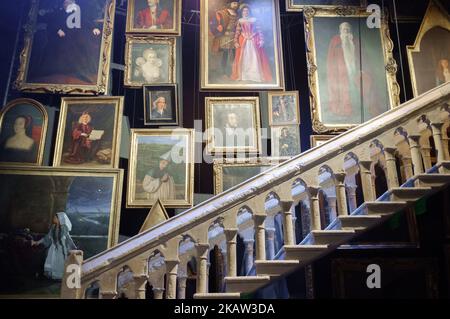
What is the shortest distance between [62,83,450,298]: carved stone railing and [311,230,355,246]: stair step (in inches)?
2.8

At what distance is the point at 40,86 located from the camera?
5.84 meters

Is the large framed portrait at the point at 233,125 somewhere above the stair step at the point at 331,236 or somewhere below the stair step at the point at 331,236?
above

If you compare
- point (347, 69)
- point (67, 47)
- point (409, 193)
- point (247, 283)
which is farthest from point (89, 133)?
point (409, 193)

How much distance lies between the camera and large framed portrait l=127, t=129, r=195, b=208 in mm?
5418

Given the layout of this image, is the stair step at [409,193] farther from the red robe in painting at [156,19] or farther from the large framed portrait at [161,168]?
the red robe in painting at [156,19]

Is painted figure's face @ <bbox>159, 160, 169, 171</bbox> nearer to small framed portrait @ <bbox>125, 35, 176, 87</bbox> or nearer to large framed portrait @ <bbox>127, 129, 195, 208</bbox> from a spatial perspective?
large framed portrait @ <bbox>127, 129, 195, 208</bbox>

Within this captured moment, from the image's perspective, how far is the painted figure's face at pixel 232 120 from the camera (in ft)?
19.1

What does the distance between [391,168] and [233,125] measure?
222 cm

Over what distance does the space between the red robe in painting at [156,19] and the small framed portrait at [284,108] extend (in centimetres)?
171

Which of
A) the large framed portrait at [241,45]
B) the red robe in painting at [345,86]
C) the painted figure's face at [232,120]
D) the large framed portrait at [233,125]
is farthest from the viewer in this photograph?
the large framed portrait at [241,45]

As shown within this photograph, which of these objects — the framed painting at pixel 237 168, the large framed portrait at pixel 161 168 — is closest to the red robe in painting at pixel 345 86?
the framed painting at pixel 237 168

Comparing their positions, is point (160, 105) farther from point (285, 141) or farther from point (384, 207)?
point (384, 207)
